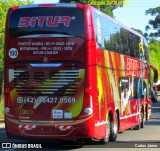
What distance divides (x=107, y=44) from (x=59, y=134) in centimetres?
360

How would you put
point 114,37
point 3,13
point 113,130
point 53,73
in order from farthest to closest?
1. point 3,13
2. point 114,37
3. point 113,130
4. point 53,73

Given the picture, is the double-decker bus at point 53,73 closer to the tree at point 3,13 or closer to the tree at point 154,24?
the tree at point 3,13

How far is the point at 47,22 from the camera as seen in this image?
15031 mm

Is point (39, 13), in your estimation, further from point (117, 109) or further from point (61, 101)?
point (117, 109)

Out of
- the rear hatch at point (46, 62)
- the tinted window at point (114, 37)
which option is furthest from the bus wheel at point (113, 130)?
the rear hatch at point (46, 62)

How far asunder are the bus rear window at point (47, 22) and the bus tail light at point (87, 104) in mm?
1568

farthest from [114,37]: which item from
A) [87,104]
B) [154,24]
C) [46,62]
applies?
[154,24]

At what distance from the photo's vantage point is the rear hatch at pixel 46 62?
48.6ft

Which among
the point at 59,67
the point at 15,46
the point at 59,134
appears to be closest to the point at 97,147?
the point at 59,134

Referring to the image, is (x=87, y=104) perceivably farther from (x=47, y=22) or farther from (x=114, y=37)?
(x=114, y=37)

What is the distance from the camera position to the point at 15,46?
15.2 meters

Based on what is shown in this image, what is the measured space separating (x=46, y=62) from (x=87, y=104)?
63.0 inches

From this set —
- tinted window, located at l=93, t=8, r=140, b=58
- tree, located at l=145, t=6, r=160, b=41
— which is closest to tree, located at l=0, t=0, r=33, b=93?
tinted window, located at l=93, t=8, r=140, b=58

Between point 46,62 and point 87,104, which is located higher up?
point 46,62
